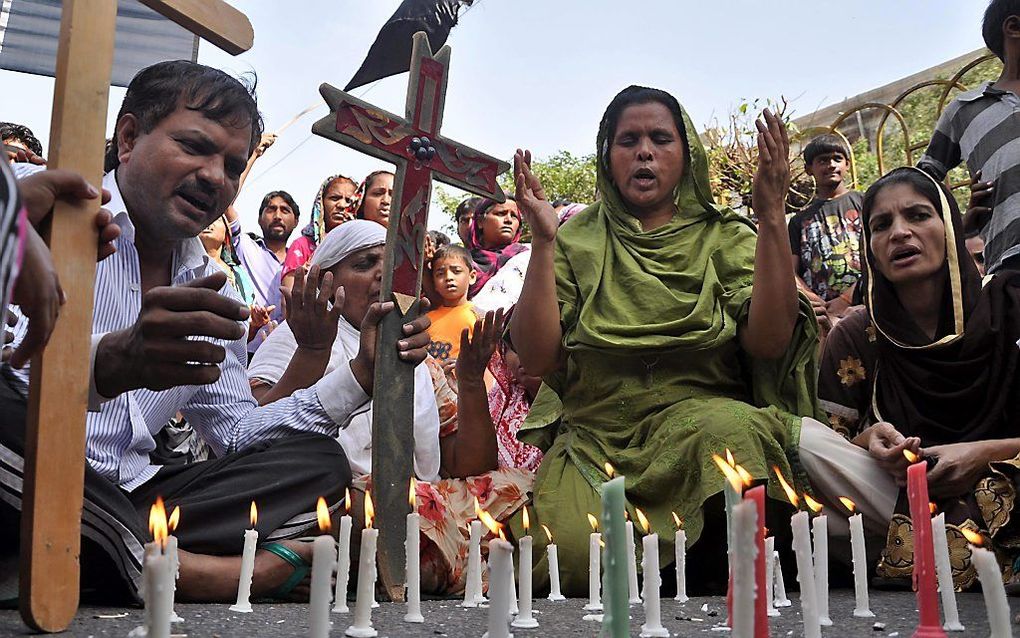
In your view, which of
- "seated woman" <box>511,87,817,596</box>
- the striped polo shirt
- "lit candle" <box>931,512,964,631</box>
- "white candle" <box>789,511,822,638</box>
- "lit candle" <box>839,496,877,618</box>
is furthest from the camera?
the striped polo shirt

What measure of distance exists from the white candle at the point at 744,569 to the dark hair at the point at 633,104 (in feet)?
10.0

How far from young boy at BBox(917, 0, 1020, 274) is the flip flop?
3280mm

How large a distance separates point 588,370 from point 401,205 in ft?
3.35

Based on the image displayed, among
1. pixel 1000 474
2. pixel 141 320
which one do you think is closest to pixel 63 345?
pixel 141 320

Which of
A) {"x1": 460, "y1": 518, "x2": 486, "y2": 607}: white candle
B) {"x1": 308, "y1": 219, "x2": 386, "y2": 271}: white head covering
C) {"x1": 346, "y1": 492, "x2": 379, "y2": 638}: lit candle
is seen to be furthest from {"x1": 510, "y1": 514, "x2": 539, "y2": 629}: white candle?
{"x1": 308, "y1": 219, "x2": 386, "y2": 271}: white head covering

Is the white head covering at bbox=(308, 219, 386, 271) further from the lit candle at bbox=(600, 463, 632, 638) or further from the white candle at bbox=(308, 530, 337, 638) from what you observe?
the lit candle at bbox=(600, 463, 632, 638)

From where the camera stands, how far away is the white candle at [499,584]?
6.37ft

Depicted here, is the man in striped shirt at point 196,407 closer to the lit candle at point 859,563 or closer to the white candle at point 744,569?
the lit candle at point 859,563

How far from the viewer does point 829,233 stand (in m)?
6.71

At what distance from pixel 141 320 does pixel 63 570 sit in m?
0.60

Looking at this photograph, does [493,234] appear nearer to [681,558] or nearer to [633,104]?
[633,104]

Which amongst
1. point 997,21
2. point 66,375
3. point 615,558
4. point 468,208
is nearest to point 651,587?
point 615,558

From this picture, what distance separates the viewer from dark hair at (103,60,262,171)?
325 centimetres

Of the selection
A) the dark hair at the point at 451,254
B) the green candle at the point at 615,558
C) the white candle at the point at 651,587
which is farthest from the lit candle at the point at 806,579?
the dark hair at the point at 451,254
